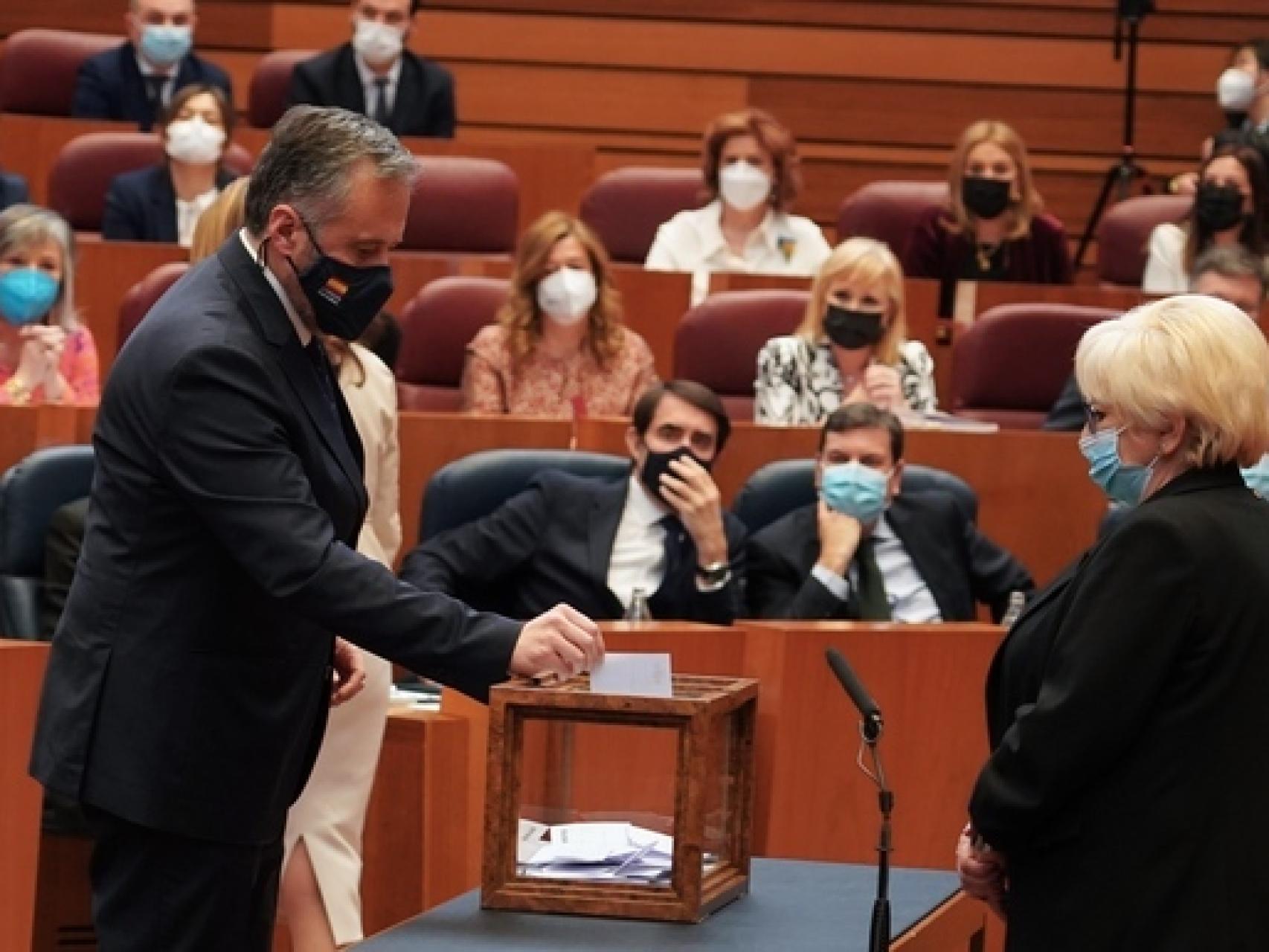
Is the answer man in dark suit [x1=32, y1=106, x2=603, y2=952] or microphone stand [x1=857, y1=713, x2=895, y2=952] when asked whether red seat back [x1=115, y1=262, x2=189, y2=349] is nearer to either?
man in dark suit [x1=32, y1=106, x2=603, y2=952]

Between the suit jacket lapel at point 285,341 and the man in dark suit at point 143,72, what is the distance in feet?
15.9

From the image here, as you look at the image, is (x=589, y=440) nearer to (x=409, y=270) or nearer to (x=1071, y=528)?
(x=1071, y=528)

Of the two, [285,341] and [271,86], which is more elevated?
[271,86]

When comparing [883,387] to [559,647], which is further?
[883,387]

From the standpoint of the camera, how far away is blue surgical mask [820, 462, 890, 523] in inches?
169

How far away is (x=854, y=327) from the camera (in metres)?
5.18

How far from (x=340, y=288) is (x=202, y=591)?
12.8 inches

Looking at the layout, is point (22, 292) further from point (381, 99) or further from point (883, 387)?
point (381, 99)

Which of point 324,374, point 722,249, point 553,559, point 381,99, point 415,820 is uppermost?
point 381,99

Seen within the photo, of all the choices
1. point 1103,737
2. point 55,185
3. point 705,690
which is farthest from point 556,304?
point 1103,737

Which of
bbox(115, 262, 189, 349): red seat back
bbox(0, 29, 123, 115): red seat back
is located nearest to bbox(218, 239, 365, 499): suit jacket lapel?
bbox(115, 262, 189, 349): red seat back

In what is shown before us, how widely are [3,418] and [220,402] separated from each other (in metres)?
1.76

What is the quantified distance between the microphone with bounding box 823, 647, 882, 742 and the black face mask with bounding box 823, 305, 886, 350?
9.03ft

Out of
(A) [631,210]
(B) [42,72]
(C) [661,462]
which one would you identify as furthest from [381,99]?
(C) [661,462]
